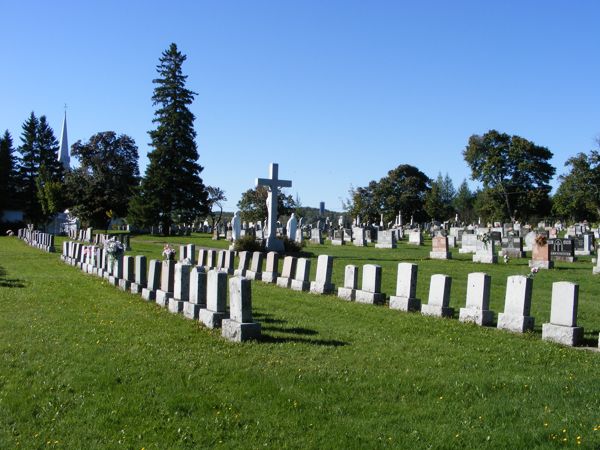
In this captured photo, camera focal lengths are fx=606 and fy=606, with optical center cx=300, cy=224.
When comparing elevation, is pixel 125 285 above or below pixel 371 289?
below

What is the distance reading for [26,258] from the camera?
1157 inches

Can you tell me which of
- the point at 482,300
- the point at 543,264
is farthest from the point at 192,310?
the point at 543,264

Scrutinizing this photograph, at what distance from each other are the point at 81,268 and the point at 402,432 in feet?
64.9

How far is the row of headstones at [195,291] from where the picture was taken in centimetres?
895

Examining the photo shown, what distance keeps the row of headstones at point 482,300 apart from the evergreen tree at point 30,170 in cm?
6942

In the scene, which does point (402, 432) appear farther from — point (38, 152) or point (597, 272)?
point (38, 152)

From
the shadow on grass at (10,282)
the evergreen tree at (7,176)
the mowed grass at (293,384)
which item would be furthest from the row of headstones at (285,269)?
the evergreen tree at (7,176)

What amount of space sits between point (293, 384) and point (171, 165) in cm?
5173

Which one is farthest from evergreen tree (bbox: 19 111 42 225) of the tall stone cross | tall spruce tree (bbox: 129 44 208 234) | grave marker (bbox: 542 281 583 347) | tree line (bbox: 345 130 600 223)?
grave marker (bbox: 542 281 583 347)

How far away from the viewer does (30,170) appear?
7694 cm

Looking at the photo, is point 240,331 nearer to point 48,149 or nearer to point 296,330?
point 296,330

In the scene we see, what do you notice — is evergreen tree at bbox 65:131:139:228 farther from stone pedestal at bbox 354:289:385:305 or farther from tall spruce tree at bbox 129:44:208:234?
stone pedestal at bbox 354:289:385:305

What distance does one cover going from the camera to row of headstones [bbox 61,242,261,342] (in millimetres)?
8945

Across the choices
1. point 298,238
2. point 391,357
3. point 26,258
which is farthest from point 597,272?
point 26,258
